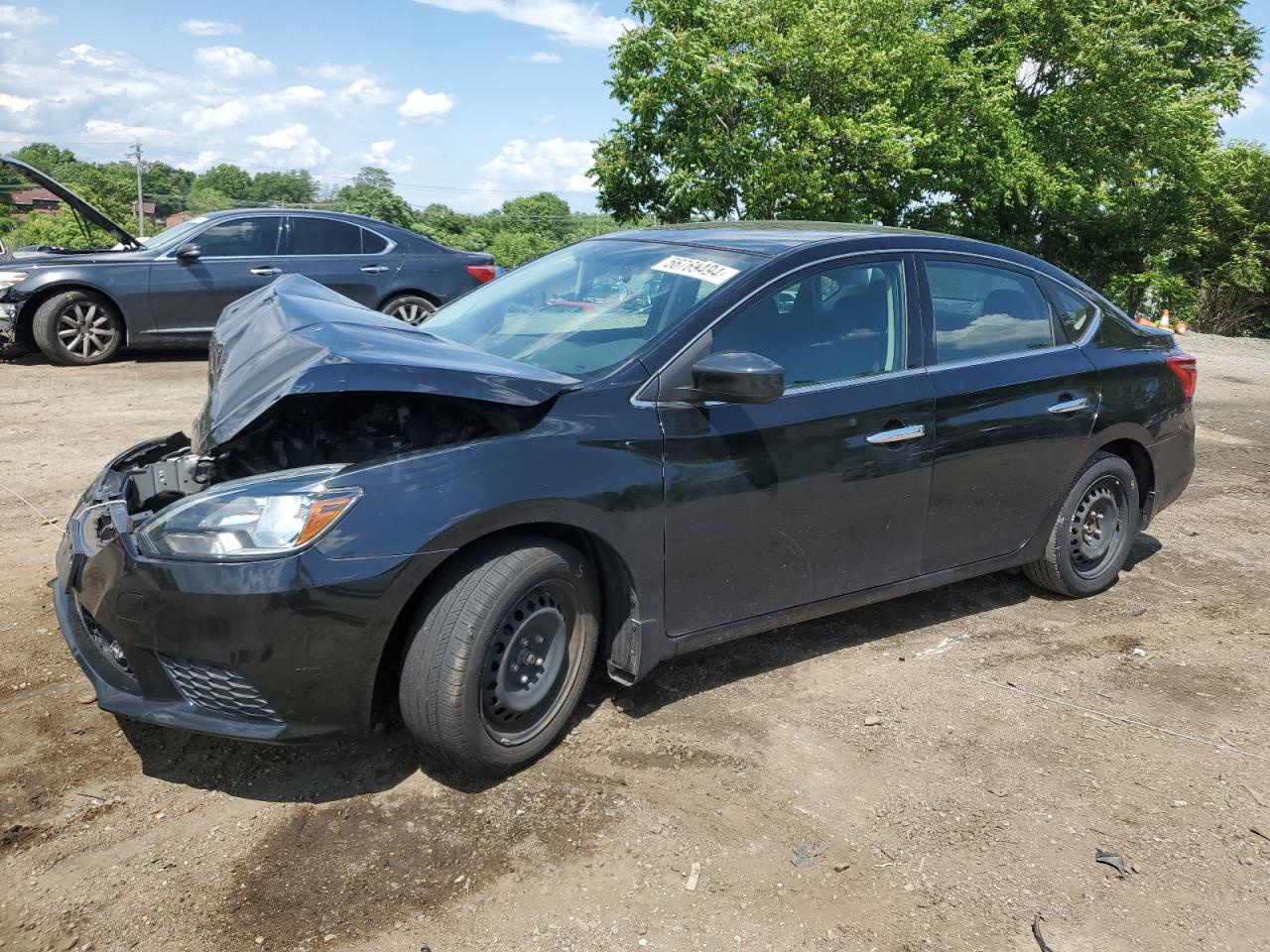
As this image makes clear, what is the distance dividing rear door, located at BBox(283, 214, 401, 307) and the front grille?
814cm

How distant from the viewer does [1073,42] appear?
88.4ft

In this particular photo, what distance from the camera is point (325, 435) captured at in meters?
3.35

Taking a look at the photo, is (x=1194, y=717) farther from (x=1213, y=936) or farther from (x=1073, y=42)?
(x=1073, y=42)

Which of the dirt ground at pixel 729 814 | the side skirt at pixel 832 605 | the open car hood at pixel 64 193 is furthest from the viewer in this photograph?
the open car hood at pixel 64 193

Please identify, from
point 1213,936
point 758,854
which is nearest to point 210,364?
point 758,854

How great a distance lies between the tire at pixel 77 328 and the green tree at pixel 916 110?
47.8 feet

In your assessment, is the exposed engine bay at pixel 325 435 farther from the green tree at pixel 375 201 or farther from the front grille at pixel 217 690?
the green tree at pixel 375 201

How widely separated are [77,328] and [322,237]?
2570 mm

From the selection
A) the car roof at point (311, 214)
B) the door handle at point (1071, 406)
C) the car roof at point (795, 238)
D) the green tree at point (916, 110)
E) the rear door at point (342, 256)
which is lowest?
the door handle at point (1071, 406)

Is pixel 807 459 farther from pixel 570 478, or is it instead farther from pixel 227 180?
pixel 227 180

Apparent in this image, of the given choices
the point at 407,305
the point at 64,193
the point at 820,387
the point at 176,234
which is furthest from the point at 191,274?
the point at 820,387

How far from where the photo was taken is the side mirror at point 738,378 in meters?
3.13

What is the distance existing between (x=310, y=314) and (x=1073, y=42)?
2902 centimetres

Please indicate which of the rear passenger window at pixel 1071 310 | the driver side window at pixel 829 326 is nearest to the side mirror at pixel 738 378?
the driver side window at pixel 829 326
